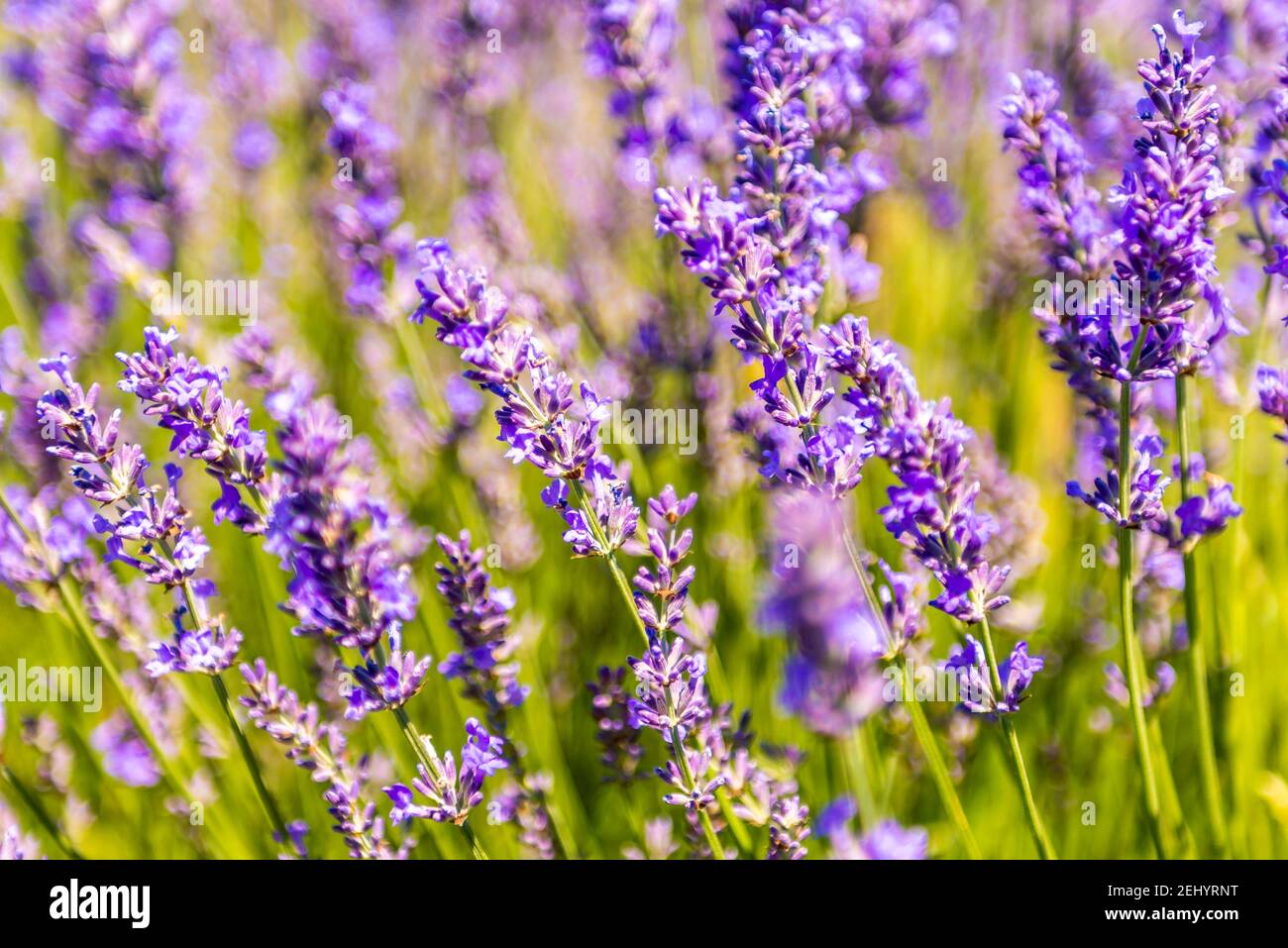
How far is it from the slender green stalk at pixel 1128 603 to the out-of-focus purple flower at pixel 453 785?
1.04 metres

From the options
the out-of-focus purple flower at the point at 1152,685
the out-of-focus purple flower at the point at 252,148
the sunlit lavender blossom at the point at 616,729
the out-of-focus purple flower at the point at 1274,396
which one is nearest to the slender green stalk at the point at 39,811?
the sunlit lavender blossom at the point at 616,729

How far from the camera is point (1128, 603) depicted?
163 centimetres

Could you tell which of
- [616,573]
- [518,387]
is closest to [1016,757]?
[616,573]

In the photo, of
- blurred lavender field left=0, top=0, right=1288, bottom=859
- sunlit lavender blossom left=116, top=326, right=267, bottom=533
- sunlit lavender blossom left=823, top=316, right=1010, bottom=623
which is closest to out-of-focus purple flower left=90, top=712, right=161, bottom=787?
blurred lavender field left=0, top=0, right=1288, bottom=859

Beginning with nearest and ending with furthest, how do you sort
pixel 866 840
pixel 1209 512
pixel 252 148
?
pixel 866 840
pixel 1209 512
pixel 252 148

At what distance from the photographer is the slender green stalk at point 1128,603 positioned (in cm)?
154

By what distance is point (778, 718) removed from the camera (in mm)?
2607

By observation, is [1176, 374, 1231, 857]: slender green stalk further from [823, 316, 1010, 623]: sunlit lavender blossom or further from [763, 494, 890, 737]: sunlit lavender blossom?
[763, 494, 890, 737]: sunlit lavender blossom

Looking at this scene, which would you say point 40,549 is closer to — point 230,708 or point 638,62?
point 230,708

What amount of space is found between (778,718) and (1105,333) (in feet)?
4.63

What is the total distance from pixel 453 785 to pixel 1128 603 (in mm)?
1131

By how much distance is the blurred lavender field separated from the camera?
152 centimetres
